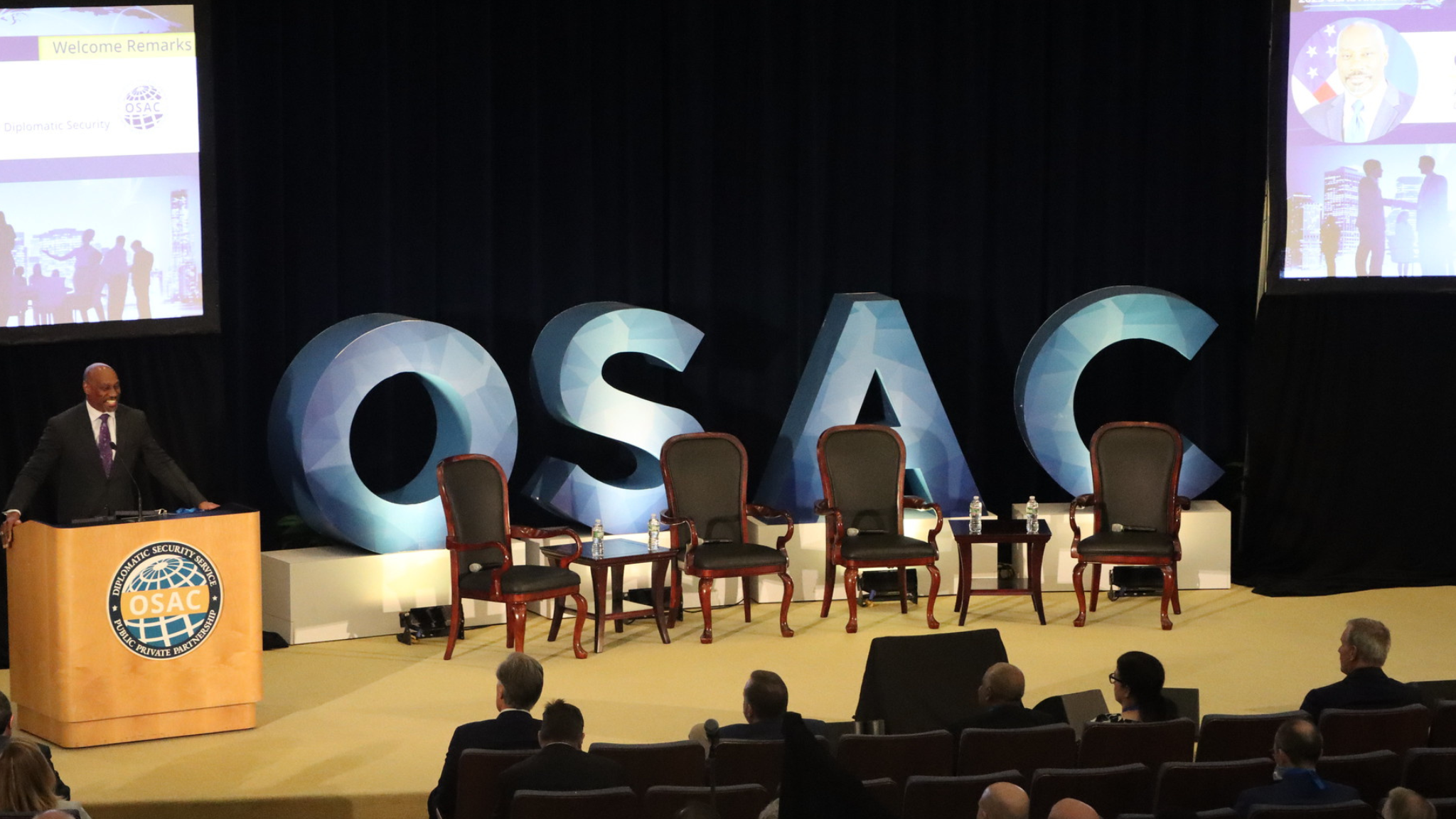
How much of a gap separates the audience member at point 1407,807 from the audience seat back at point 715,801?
5.04 ft

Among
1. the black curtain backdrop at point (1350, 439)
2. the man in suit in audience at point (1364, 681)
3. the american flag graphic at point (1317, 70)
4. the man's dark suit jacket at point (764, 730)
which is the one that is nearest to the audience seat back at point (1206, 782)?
the man in suit in audience at point (1364, 681)

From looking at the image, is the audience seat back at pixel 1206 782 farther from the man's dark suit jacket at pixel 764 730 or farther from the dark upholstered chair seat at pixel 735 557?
the dark upholstered chair seat at pixel 735 557

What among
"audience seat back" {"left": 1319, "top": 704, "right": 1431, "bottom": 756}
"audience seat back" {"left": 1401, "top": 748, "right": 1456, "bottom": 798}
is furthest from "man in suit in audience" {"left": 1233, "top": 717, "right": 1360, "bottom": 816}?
"audience seat back" {"left": 1319, "top": 704, "right": 1431, "bottom": 756}

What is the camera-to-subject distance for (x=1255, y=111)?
10234mm

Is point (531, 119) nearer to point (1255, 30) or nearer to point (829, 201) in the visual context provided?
point (829, 201)

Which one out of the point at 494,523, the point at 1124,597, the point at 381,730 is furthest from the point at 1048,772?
the point at 1124,597

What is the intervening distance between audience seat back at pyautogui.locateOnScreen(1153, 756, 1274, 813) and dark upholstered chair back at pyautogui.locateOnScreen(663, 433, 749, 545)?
173 inches

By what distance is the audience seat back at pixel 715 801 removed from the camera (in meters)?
4.48

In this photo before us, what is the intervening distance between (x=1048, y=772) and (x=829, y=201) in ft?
19.5

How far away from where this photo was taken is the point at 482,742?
5043 mm

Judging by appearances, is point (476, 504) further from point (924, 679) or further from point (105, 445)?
point (924, 679)

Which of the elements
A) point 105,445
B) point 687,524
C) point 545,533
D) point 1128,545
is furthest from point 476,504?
point 1128,545

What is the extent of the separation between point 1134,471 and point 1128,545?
586 mm

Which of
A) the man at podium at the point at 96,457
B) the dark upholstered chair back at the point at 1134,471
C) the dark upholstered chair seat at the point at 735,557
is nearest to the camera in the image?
the man at podium at the point at 96,457
